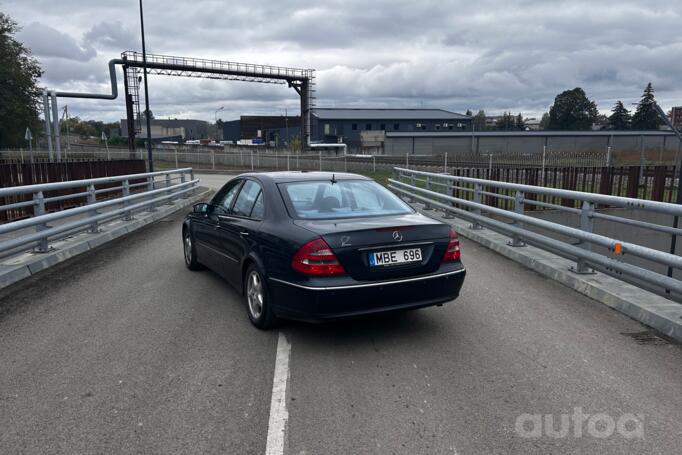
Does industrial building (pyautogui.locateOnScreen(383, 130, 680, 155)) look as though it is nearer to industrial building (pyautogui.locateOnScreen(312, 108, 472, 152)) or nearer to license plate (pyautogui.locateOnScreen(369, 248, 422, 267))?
industrial building (pyautogui.locateOnScreen(312, 108, 472, 152))

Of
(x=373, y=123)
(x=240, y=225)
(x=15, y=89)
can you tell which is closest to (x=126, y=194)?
(x=240, y=225)

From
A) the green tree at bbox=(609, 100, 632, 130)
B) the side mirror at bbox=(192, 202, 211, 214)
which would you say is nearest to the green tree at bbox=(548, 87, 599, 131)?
the green tree at bbox=(609, 100, 632, 130)

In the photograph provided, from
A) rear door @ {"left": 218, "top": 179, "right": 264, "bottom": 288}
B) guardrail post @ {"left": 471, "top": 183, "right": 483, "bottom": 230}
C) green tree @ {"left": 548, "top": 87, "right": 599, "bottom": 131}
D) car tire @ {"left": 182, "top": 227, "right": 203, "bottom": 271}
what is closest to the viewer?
rear door @ {"left": 218, "top": 179, "right": 264, "bottom": 288}

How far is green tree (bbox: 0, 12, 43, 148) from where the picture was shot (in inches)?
2112

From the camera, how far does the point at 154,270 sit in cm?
769

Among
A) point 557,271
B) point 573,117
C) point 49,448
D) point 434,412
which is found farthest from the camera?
point 573,117

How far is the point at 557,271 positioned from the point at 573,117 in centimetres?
12576

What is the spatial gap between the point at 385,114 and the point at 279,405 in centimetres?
9735

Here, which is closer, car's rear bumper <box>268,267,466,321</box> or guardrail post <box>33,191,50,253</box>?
car's rear bumper <box>268,267,466,321</box>

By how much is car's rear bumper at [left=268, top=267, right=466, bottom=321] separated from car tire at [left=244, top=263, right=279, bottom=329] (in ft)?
0.56

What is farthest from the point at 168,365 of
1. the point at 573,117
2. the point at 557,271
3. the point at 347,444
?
the point at 573,117

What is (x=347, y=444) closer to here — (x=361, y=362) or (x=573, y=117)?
(x=361, y=362)

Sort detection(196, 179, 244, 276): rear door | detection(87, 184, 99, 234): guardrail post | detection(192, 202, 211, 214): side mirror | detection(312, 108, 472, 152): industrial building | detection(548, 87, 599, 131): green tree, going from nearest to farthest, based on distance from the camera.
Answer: detection(196, 179, 244, 276): rear door < detection(192, 202, 211, 214): side mirror < detection(87, 184, 99, 234): guardrail post < detection(312, 108, 472, 152): industrial building < detection(548, 87, 599, 131): green tree

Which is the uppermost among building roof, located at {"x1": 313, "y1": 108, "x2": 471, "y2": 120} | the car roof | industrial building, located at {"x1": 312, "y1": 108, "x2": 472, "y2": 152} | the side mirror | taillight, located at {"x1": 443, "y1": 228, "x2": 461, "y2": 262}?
building roof, located at {"x1": 313, "y1": 108, "x2": 471, "y2": 120}
